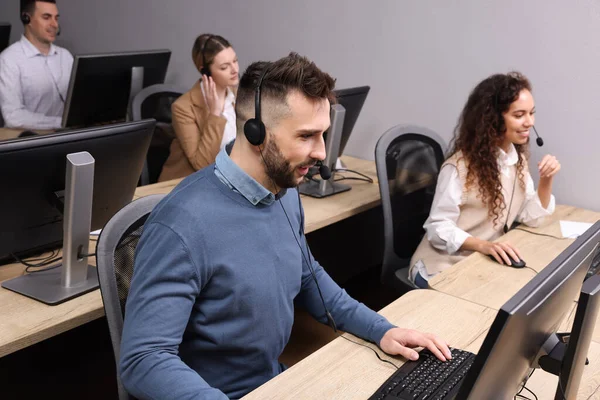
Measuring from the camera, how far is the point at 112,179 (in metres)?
1.79

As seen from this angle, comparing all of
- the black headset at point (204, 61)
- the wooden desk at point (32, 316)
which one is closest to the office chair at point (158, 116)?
the black headset at point (204, 61)

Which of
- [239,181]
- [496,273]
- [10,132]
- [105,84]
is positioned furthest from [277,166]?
[10,132]

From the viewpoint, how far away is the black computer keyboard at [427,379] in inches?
49.8

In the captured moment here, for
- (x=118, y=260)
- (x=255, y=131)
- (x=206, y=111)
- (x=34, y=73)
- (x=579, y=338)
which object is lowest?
(x=34, y=73)

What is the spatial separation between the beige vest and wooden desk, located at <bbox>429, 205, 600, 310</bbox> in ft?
0.20

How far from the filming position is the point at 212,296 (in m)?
1.31

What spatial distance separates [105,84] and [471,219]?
5.82 feet

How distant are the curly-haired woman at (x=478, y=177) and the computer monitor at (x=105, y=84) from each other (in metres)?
1.62

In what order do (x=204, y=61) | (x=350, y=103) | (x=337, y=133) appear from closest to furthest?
(x=337, y=133)
(x=350, y=103)
(x=204, y=61)

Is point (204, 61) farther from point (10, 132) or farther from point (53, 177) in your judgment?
point (53, 177)

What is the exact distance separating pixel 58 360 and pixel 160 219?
1168 millimetres

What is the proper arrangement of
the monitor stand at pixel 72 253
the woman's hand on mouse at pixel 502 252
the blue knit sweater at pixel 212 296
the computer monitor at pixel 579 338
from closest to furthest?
1. the computer monitor at pixel 579 338
2. the blue knit sweater at pixel 212 296
3. the monitor stand at pixel 72 253
4. the woman's hand on mouse at pixel 502 252


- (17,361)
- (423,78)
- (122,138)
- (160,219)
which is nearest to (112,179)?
(122,138)

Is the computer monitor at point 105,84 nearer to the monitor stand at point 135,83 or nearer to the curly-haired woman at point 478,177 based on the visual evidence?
the monitor stand at point 135,83
